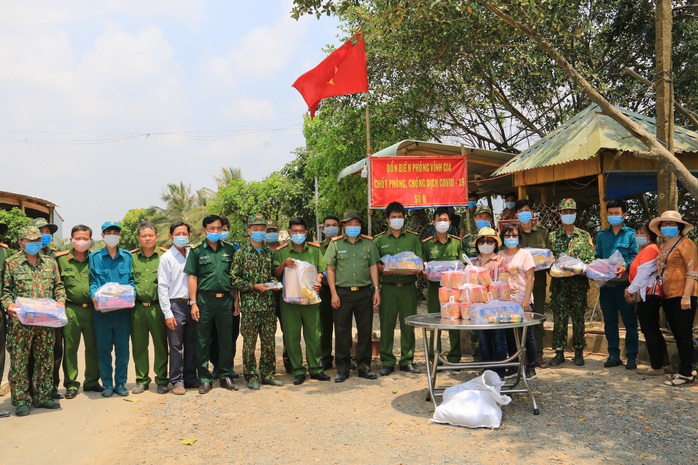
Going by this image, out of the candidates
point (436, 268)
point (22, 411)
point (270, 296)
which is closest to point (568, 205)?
point (436, 268)

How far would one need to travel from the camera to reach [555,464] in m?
3.96

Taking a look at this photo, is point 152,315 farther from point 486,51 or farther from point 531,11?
point 486,51

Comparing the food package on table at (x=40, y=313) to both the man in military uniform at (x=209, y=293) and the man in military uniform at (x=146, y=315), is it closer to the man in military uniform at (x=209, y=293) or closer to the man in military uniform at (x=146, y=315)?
the man in military uniform at (x=146, y=315)

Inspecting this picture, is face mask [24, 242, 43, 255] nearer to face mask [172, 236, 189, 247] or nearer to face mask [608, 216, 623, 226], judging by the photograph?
face mask [172, 236, 189, 247]

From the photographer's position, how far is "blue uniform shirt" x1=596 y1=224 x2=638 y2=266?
6.64 metres

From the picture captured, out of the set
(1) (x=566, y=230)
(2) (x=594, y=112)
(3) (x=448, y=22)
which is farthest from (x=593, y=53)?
Answer: (1) (x=566, y=230)

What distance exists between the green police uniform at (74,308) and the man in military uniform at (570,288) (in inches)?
210

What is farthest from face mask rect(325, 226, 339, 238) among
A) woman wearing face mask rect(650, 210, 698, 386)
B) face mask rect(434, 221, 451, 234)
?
woman wearing face mask rect(650, 210, 698, 386)

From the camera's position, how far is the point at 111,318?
609 cm

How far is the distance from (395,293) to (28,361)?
3.93m

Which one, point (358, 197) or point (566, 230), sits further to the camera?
point (358, 197)

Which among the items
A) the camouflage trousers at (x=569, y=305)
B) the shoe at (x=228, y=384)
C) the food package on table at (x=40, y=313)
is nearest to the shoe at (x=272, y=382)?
the shoe at (x=228, y=384)

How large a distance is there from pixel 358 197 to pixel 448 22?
9.68 metres

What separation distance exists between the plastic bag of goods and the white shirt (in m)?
1.10
